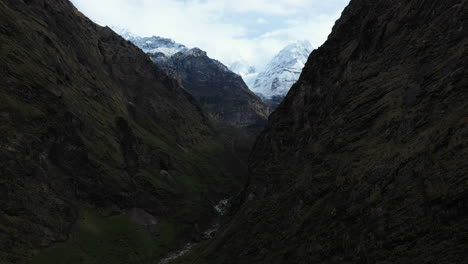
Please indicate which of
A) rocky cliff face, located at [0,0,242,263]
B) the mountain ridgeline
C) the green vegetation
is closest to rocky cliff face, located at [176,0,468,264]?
the mountain ridgeline

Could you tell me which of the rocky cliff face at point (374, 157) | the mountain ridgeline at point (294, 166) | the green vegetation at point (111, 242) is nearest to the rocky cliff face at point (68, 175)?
the green vegetation at point (111, 242)


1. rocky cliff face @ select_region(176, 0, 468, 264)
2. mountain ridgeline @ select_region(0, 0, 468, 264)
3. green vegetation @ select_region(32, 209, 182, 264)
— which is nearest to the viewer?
rocky cliff face @ select_region(176, 0, 468, 264)

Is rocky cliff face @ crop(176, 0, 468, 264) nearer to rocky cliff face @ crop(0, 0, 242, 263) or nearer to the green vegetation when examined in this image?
the green vegetation

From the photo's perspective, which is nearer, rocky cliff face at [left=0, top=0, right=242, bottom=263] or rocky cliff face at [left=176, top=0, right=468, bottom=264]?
rocky cliff face at [left=176, top=0, right=468, bottom=264]

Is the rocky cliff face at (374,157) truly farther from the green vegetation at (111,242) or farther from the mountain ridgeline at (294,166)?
the green vegetation at (111,242)

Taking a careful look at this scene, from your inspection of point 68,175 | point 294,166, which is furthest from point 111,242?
point 294,166

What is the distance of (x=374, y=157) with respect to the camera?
75.8 metres

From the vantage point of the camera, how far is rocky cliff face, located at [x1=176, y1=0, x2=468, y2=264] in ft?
169

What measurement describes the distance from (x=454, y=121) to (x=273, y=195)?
55438mm

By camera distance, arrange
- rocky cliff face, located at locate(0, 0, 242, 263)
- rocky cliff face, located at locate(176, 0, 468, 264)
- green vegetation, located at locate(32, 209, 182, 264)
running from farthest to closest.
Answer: rocky cliff face, located at locate(0, 0, 242, 263) → green vegetation, located at locate(32, 209, 182, 264) → rocky cliff face, located at locate(176, 0, 468, 264)

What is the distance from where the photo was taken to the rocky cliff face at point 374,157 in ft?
169

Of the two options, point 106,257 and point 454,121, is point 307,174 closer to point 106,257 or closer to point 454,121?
point 454,121

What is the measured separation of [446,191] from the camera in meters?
49.8

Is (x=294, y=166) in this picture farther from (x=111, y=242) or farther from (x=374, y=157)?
(x=111, y=242)
